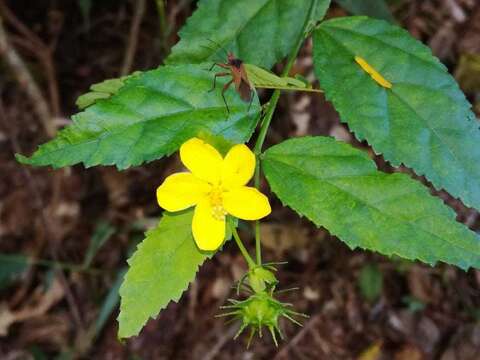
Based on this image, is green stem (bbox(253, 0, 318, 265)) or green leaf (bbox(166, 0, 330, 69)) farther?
green leaf (bbox(166, 0, 330, 69))

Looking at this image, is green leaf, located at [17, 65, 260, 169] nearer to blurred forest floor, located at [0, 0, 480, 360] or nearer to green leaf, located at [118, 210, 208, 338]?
green leaf, located at [118, 210, 208, 338]

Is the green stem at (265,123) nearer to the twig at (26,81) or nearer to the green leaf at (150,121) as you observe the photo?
the green leaf at (150,121)

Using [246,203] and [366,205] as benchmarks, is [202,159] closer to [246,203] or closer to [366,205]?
[246,203]

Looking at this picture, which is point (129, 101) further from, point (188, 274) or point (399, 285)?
point (399, 285)

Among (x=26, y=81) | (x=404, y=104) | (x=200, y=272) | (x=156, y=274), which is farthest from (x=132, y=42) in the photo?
(x=156, y=274)

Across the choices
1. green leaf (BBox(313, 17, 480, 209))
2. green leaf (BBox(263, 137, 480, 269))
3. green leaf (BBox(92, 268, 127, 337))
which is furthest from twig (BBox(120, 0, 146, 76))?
green leaf (BBox(263, 137, 480, 269))

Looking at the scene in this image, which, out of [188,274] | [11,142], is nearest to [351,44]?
[188,274]
